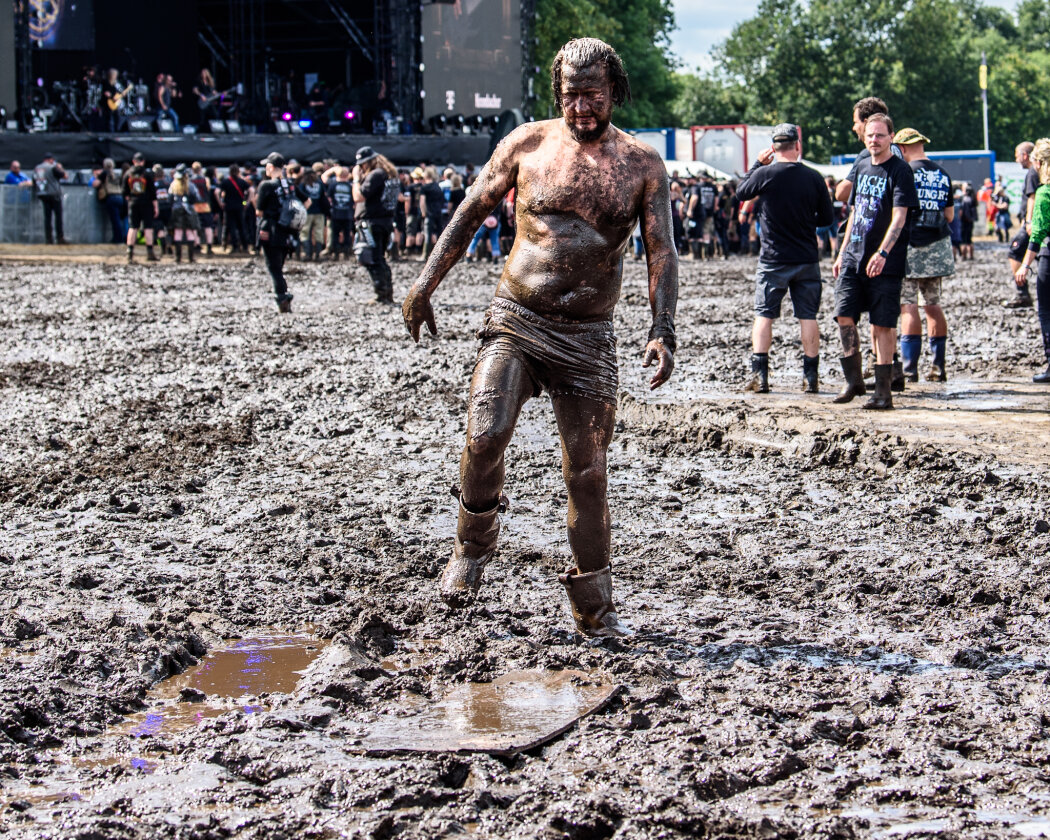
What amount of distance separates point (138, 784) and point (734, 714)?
1677mm

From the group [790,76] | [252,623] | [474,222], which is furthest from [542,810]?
[790,76]

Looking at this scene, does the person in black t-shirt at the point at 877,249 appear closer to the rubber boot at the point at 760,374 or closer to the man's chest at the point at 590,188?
the rubber boot at the point at 760,374

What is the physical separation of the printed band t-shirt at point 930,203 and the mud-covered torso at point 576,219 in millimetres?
5102

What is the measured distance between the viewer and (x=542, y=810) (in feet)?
10.3

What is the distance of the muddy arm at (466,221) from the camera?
15.0 ft

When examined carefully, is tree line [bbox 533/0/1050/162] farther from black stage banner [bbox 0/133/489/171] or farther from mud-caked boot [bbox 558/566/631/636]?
mud-caked boot [bbox 558/566/631/636]

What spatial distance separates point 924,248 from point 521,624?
5734mm

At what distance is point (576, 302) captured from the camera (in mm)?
4465

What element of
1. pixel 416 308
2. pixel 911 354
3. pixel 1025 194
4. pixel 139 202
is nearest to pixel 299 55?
pixel 139 202

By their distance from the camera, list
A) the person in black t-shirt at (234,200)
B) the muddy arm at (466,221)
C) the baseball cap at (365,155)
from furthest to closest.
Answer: the person in black t-shirt at (234,200) < the baseball cap at (365,155) < the muddy arm at (466,221)

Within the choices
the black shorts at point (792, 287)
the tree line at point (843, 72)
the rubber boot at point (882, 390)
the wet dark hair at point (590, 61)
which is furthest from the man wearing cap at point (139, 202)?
the tree line at point (843, 72)

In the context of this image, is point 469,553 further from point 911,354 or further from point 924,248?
point 911,354

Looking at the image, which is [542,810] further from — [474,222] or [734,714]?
[474,222]

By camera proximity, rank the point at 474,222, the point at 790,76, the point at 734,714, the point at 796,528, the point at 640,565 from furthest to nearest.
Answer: the point at 790,76, the point at 796,528, the point at 640,565, the point at 474,222, the point at 734,714
